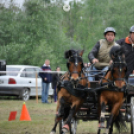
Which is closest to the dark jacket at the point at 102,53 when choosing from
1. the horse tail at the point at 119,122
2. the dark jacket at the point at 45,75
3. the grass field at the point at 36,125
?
the horse tail at the point at 119,122

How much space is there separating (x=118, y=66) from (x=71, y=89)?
1.06 meters

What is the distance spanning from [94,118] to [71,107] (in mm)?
811

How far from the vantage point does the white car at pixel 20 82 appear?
742 inches

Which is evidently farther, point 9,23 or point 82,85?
point 9,23

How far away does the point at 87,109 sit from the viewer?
32.0 feet

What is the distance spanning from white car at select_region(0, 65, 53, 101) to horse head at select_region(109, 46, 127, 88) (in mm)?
10385

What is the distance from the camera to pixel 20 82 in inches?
759

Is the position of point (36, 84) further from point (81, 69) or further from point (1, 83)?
point (81, 69)

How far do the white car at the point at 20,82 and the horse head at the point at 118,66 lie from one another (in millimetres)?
10385

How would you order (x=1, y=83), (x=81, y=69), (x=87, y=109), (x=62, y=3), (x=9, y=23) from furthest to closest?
1. (x=62, y=3)
2. (x=9, y=23)
3. (x=1, y=83)
4. (x=87, y=109)
5. (x=81, y=69)

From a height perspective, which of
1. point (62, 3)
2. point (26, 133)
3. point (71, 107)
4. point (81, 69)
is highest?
point (62, 3)

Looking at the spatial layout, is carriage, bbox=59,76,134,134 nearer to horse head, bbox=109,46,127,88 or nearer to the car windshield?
horse head, bbox=109,46,127,88

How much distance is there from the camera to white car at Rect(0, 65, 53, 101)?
1884cm

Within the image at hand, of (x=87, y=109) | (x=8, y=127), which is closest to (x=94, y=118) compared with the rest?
(x=87, y=109)
